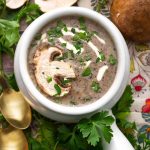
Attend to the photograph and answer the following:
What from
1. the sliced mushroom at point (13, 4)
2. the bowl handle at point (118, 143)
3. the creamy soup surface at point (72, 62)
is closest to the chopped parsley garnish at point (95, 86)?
the creamy soup surface at point (72, 62)

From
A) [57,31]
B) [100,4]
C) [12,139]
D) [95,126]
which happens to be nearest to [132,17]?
[100,4]

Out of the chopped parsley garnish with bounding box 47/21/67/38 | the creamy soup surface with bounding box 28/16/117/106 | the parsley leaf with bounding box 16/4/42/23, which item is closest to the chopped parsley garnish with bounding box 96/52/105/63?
the creamy soup surface with bounding box 28/16/117/106

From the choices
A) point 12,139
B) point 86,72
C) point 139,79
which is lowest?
point 12,139

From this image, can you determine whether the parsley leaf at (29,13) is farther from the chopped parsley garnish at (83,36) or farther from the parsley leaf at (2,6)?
the chopped parsley garnish at (83,36)

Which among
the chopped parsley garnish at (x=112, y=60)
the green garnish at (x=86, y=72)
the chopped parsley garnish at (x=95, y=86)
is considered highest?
the chopped parsley garnish at (x=112, y=60)

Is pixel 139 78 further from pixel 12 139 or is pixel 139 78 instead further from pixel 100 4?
pixel 12 139

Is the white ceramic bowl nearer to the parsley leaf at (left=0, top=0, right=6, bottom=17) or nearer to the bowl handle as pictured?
the bowl handle
